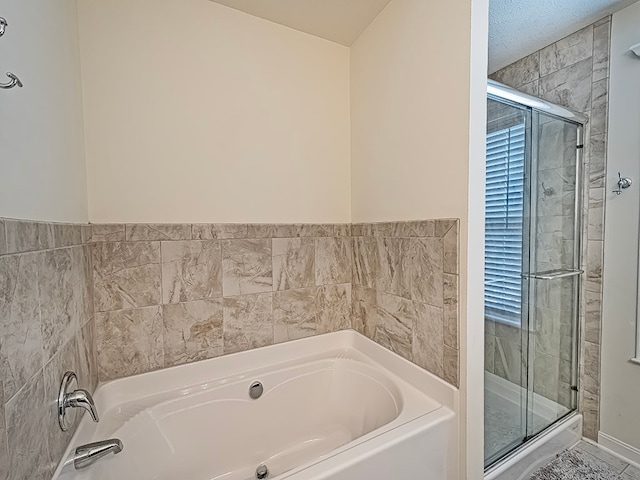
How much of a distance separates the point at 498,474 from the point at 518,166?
1629 mm

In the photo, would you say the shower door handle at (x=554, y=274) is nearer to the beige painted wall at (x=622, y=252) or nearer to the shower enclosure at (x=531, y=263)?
the shower enclosure at (x=531, y=263)

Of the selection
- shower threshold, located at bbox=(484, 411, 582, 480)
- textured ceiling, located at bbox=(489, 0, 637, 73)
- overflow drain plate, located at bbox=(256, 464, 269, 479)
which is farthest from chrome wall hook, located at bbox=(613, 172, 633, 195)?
overflow drain plate, located at bbox=(256, 464, 269, 479)

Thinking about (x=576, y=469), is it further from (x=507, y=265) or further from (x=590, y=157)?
(x=590, y=157)

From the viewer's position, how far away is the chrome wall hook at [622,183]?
1576 millimetres

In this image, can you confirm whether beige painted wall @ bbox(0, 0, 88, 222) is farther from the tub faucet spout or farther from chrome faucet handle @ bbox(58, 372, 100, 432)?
the tub faucet spout

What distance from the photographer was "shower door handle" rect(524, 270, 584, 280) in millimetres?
1714

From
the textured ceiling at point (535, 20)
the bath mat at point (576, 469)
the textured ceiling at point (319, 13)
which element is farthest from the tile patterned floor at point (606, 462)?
the textured ceiling at point (319, 13)

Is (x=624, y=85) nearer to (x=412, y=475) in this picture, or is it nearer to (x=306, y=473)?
(x=412, y=475)

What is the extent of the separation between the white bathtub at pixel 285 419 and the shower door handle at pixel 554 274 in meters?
1.01

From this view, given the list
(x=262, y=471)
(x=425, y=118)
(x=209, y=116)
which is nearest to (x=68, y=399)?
(x=262, y=471)

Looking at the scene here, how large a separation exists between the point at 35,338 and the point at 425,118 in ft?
5.10

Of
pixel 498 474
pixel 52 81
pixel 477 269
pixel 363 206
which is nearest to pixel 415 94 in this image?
pixel 363 206

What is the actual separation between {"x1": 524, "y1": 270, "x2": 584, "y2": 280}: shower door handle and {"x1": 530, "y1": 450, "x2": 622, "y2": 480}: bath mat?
1.04 meters

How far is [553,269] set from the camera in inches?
70.7
